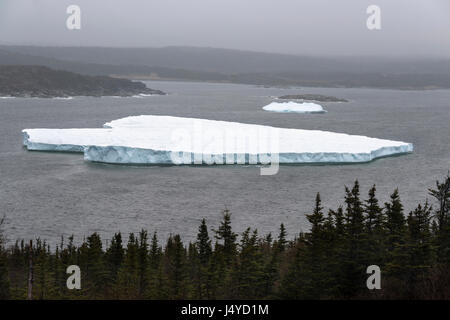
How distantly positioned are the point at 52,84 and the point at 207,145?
105088 millimetres

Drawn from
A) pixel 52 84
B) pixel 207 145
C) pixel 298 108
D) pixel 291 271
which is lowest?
pixel 291 271

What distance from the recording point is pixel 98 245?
1922 cm

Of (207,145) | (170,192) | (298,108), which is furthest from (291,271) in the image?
(298,108)

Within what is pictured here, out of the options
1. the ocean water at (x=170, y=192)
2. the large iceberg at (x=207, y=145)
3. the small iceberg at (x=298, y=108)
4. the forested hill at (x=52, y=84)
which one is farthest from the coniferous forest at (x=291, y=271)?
the forested hill at (x=52, y=84)

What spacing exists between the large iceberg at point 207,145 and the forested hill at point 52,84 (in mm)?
86839

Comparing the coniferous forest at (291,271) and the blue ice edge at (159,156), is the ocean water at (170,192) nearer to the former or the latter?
the blue ice edge at (159,156)

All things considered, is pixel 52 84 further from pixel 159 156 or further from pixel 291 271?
pixel 291 271

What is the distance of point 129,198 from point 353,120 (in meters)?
55.2

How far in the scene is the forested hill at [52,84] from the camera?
12825 centimetres

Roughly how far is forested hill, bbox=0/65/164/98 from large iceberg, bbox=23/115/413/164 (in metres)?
86.8

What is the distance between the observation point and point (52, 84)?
448 feet
